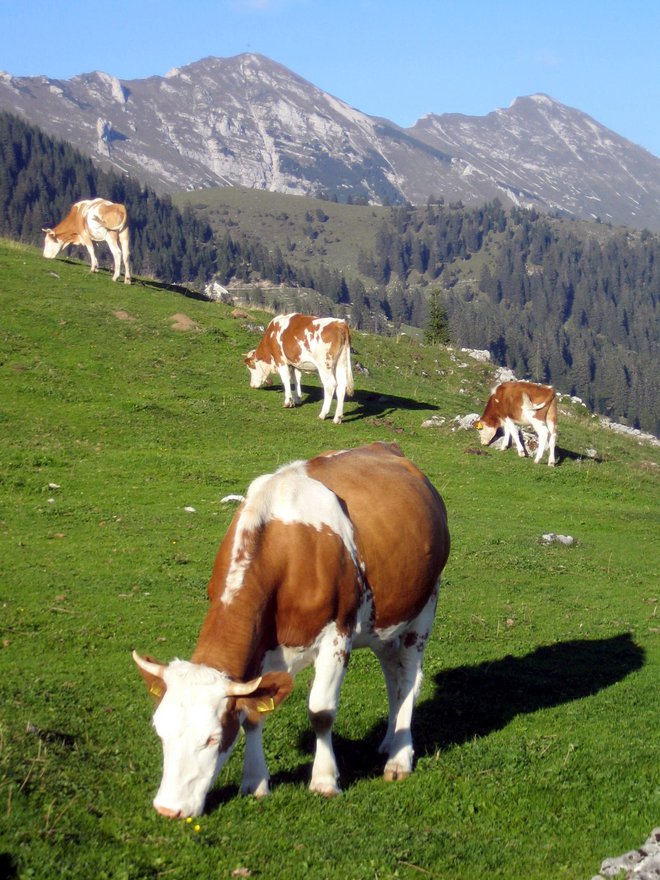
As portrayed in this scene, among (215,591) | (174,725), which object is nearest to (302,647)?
(215,591)

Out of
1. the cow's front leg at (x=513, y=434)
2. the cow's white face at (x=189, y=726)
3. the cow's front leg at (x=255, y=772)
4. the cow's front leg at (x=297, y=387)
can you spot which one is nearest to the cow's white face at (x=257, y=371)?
the cow's front leg at (x=297, y=387)

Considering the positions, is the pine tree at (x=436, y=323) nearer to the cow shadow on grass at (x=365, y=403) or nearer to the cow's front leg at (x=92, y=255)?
the cow's front leg at (x=92, y=255)

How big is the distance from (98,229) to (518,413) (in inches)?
703

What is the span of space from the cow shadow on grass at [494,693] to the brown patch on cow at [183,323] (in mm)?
20777

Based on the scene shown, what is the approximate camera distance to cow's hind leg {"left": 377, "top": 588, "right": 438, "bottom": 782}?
29.3ft

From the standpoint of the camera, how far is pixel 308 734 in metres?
9.20

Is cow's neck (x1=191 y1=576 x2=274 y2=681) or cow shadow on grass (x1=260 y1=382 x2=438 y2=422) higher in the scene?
cow's neck (x1=191 y1=576 x2=274 y2=681)

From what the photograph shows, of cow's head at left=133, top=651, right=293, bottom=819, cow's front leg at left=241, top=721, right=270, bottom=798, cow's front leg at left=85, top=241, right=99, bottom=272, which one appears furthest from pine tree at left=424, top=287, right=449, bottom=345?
cow's head at left=133, top=651, right=293, bottom=819

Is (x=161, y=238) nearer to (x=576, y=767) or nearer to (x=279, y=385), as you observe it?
(x=279, y=385)

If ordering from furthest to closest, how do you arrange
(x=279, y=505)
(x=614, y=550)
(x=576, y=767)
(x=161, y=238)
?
(x=161, y=238) < (x=614, y=550) < (x=576, y=767) < (x=279, y=505)

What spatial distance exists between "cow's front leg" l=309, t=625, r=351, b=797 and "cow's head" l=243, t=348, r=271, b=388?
836 inches

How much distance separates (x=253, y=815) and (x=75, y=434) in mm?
16383

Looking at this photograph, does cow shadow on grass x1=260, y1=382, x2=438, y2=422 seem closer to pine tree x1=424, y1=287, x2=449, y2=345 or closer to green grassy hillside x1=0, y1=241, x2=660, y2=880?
green grassy hillside x1=0, y1=241, x2=660, y2=880

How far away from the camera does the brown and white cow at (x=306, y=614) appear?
6.57 m
